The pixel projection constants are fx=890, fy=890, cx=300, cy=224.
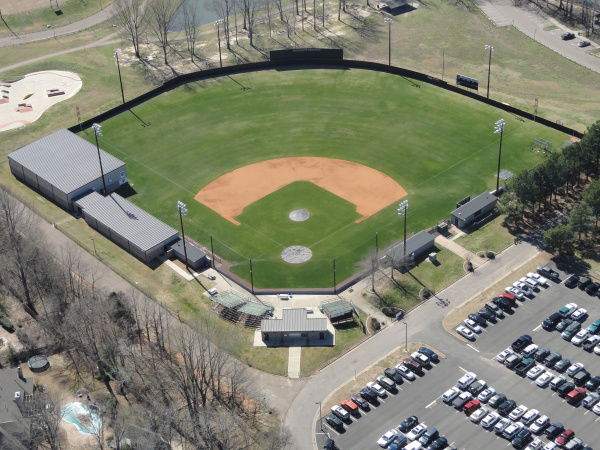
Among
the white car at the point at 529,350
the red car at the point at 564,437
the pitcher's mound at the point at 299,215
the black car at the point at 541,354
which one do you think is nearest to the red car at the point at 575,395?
the red car at the point at 564,437

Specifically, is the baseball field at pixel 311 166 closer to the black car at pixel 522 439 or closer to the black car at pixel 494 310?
the black car at pixel 494 310

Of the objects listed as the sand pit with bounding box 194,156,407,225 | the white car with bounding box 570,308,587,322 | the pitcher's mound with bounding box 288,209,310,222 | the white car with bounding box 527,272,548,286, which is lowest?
the white car with bounding box 570,308,587,322

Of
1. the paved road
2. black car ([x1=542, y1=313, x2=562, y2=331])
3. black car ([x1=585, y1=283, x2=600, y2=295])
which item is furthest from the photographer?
black car ([x1=585, y1=283, x2=600, y2=295])

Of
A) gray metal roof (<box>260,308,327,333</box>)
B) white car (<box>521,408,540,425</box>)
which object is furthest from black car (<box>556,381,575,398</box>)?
gray metal roof (<box>260,308,327,333</box>)

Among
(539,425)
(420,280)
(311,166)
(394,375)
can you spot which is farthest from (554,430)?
(311,166)

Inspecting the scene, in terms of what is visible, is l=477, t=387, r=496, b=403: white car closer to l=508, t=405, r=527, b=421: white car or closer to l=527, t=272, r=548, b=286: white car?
l=508, t=405, r=527, b=421: white car

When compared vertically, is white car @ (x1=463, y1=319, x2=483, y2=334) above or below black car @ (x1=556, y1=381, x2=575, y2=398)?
above
